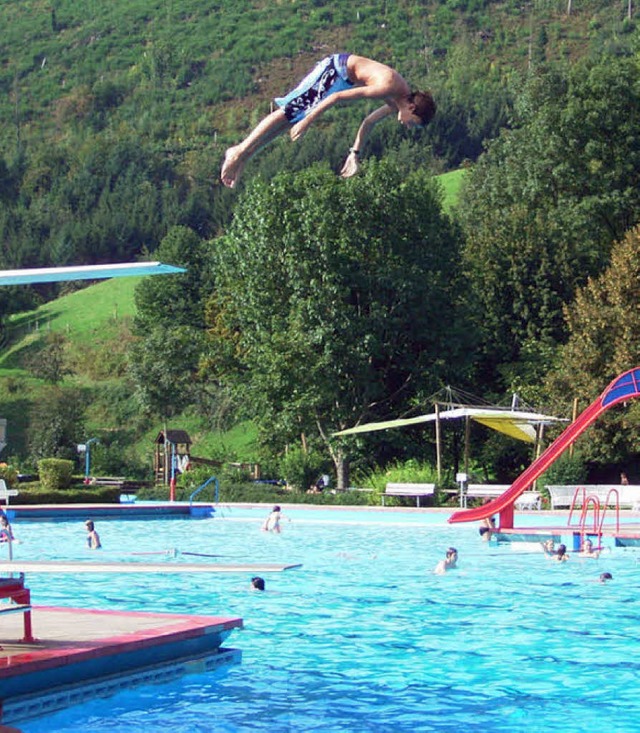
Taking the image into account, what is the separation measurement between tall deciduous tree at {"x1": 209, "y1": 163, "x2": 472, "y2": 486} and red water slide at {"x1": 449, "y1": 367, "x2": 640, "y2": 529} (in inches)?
453

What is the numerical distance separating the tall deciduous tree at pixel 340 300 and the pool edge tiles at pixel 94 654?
21388 mm

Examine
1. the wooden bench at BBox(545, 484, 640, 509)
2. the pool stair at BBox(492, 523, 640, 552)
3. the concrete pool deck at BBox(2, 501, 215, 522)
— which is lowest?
the pool stair at BBox(492, 523, 640, 552)

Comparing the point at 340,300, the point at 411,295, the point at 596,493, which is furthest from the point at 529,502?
the point at 340,300

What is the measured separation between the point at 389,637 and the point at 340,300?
20706 millimetres

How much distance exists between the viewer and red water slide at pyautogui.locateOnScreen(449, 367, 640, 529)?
1967cm

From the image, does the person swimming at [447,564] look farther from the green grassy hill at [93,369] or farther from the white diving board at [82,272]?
the green grassy hill at [93,369]

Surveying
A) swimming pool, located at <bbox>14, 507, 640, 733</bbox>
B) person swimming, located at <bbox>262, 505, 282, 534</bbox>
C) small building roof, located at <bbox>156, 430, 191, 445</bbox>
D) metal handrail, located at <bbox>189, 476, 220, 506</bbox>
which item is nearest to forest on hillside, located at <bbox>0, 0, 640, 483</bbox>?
small building roof, located at <bbox>156, 430, 191, 445</bbox>

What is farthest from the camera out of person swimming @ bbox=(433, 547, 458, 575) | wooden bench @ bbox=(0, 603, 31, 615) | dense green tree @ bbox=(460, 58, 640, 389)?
dense green tree @ bbox=(460, 58, 640, 389)

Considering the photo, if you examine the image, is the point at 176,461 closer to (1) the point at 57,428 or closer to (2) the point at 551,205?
(1) the point at 57,428

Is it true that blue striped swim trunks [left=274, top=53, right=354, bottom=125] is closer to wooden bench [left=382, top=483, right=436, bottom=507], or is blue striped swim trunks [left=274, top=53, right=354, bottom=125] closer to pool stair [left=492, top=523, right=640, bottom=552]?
pool stair [left=492, top=523, right=640, bottom=552]

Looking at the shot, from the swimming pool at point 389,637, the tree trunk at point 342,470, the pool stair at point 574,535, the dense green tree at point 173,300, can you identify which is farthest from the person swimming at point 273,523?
the dense green tree at point 173,300

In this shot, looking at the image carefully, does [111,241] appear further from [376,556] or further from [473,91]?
[376,556]

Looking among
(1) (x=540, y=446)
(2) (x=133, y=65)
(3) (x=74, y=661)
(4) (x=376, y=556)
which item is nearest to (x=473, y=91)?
(2) (x=133, y=65)

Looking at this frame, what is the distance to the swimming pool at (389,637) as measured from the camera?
9305mm
